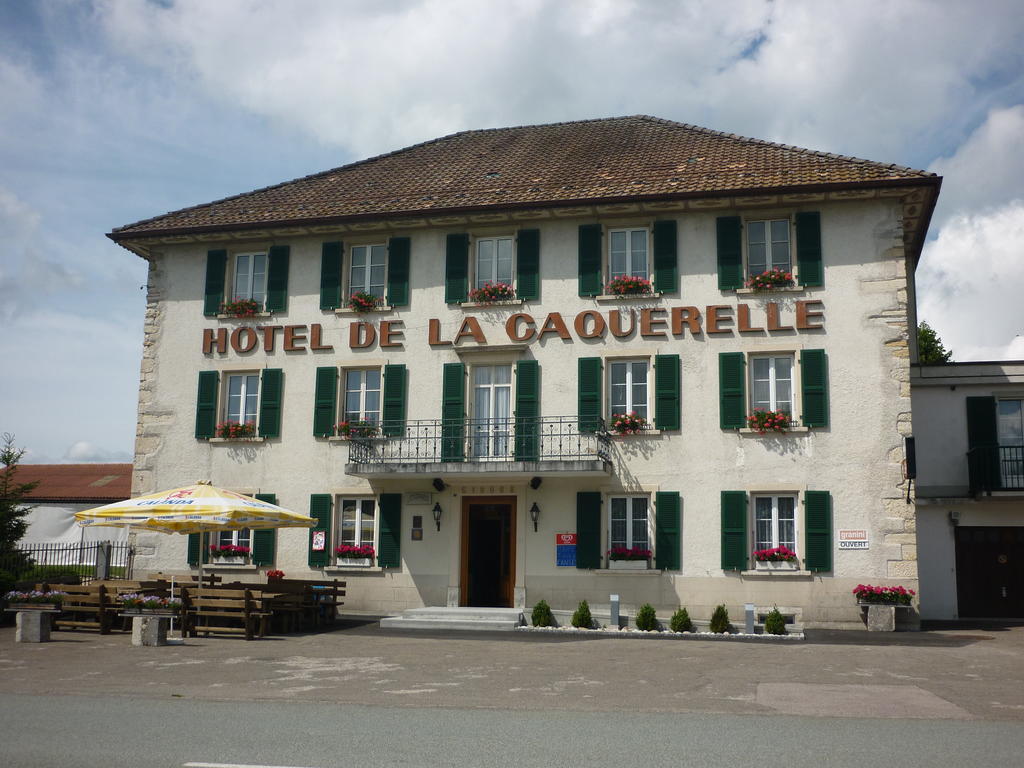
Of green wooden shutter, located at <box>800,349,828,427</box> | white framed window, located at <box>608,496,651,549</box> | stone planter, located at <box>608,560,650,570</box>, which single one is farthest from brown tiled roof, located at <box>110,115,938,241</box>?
stone planter, located at <box>608,560,650,570</box>

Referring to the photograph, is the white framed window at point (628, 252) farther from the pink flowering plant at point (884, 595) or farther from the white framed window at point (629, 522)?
the pink flowering plant at point (884, 595)

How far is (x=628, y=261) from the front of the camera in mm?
20891

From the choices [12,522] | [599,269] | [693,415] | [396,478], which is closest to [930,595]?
[693,415]

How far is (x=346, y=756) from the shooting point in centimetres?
698

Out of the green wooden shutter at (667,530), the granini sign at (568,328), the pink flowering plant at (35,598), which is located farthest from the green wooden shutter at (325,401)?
the green wooden shutter at (667,530)

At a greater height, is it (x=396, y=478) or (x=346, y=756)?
(x=396, y=478)

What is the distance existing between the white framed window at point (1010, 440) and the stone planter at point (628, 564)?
7877 millimetres

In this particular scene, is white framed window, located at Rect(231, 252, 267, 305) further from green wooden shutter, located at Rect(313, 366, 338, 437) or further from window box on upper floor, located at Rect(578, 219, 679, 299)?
window box on upper floor, located at Rect(578, 219, 679, 299)

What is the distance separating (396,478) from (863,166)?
449 inches

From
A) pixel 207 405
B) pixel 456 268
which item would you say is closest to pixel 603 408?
pixel 456 268

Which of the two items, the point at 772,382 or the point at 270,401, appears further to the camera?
the point at 270,401

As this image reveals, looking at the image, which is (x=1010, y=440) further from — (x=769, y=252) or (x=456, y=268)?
(x=456, y=268)

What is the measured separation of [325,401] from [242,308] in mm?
3047

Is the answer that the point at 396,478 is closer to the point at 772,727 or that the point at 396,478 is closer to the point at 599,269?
the point at 599,269
